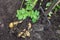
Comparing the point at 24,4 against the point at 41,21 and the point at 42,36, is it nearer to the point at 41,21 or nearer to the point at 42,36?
the point at 41,21

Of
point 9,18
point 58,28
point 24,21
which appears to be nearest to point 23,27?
point 24,21

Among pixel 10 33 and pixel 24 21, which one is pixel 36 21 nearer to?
pixel 24 21

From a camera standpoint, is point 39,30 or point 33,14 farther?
point 39,30

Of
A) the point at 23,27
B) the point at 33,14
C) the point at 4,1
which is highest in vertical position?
the point at 4,1

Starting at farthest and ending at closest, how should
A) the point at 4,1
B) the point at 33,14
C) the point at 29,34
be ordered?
1. the point at 4,1
2. the point at 29,34
3. the point at 33,14

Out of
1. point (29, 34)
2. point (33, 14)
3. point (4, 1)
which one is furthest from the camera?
point (4, 1)

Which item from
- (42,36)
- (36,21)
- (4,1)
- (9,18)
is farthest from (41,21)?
(4,1)

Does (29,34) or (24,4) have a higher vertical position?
(24,4)
